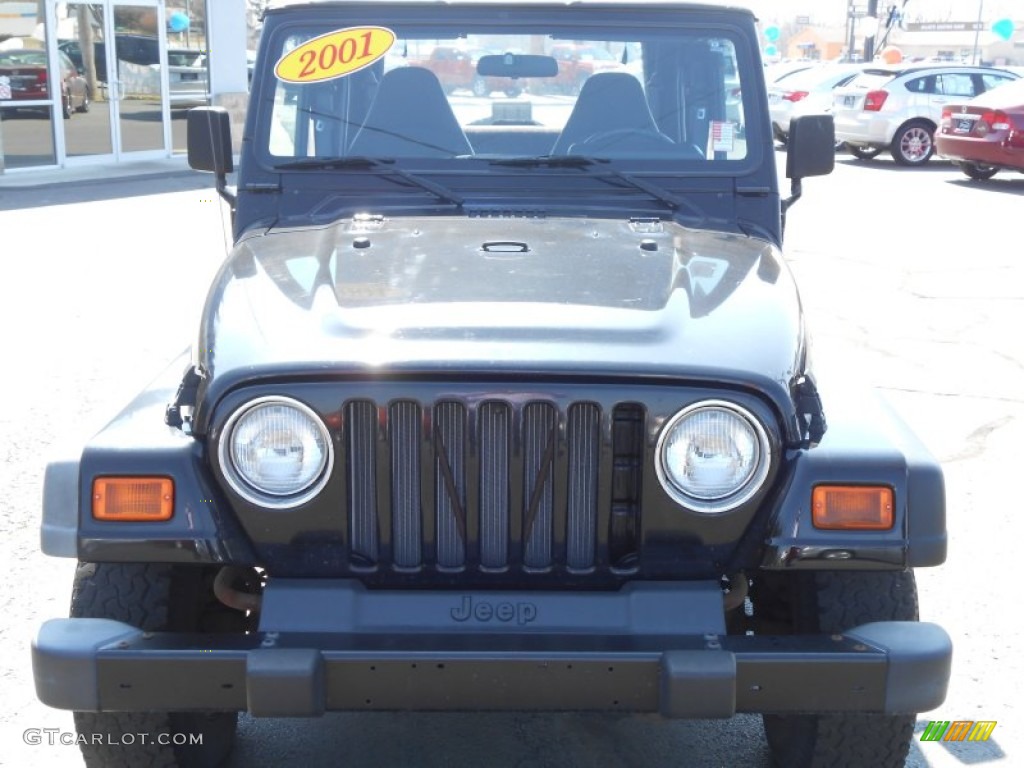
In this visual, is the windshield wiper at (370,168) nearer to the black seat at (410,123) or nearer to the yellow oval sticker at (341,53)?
the black seat at (410,123)

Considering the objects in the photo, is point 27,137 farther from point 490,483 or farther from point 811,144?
point 490,483

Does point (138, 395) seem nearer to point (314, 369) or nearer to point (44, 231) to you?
point (314, 369)

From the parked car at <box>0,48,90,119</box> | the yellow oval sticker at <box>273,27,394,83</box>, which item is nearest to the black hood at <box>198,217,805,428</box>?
the yellow oval sticker at <box>273,27,394,83</box>

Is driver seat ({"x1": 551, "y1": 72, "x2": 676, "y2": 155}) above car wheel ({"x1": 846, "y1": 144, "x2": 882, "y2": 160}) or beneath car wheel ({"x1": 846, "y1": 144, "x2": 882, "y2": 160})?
above

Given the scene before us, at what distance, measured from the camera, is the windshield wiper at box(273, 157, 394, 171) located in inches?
155

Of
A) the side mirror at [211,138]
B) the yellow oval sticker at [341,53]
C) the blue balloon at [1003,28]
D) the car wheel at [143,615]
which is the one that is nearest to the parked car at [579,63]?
the yellow oval sticker at [341,53]

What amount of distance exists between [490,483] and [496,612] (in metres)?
0.27

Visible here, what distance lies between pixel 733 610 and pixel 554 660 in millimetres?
652

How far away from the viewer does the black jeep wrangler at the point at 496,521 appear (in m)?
2.61

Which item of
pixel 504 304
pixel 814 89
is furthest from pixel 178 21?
pixel 504 304

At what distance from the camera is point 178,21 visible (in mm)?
20000

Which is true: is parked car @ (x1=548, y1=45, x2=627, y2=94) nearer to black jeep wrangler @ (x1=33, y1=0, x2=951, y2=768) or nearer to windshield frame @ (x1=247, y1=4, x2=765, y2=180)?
windshield frame @ (x1=247, y1=4, x2=765, y2=180)

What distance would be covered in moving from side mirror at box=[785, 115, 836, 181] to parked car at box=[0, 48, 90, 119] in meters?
14.7
